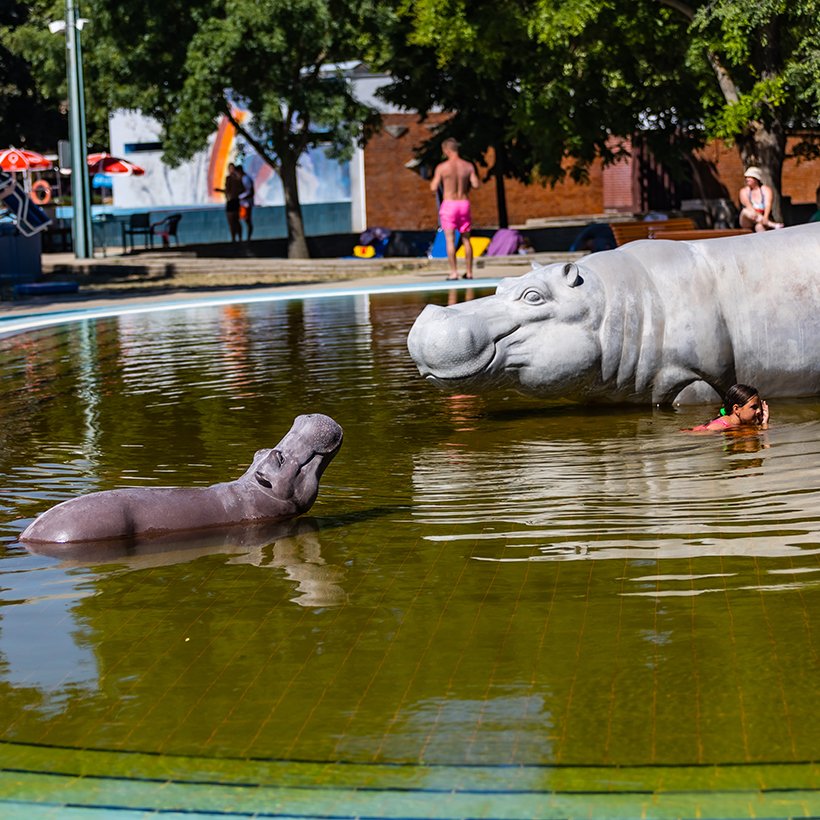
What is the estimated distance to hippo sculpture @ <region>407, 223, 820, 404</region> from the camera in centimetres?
893

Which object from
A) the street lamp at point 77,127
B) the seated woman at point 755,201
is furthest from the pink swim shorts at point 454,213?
the street lamp at point 77,127

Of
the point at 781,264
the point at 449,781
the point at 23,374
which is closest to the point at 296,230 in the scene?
the point at 23,374

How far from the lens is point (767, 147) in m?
23.5

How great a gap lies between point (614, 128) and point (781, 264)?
63.1 ft

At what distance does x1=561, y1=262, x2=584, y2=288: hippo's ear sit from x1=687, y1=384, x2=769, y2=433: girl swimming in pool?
1134 millimetres

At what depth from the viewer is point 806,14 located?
800 inches

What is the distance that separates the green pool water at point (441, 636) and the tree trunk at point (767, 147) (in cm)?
1490

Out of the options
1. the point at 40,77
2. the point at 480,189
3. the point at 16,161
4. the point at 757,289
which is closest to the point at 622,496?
the point at 757,289

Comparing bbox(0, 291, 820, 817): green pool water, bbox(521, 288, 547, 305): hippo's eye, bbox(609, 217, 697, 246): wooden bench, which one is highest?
bbox(609, 217, 697, 246): wooden bench

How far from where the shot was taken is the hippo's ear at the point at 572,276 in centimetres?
908

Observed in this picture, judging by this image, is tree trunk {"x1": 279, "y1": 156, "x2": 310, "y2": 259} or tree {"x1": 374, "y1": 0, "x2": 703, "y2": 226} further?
tree trunk {"x1": 279, "y1": 156, "x2": 310, "y2": 259}

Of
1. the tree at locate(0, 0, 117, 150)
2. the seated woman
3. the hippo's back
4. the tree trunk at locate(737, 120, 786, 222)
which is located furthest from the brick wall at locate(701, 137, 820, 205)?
the hippo's back

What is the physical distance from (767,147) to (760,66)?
4.58ft

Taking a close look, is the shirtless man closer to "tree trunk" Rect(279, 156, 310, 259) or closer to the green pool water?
"tree trunk" Rect(279, 156, 310, 259)
